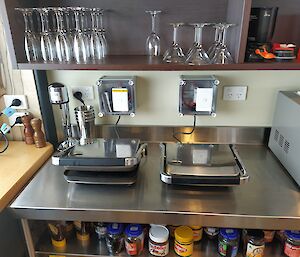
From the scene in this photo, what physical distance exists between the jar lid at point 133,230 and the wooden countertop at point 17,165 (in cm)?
50

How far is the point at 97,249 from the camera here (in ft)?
4.03

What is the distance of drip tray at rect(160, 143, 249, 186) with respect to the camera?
1.09m

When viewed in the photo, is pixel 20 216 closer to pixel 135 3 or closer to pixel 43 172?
pixel 43 172

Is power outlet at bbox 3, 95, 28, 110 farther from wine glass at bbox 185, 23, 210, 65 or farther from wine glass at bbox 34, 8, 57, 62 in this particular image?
wine glass at bbox 185, 23, 210, 65

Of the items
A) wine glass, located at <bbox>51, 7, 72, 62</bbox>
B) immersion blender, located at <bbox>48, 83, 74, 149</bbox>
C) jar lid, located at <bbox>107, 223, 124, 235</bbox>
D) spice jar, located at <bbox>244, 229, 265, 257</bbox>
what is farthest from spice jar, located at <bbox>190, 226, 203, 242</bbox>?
wine glass, located at <bbox>51, 7, 72, 62</bbox>

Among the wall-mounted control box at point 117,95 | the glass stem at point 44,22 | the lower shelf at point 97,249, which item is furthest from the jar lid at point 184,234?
the glass stem at point 44,22

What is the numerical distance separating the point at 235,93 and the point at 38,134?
1.05 m

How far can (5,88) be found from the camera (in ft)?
4.60

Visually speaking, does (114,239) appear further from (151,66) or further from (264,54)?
(264,54)

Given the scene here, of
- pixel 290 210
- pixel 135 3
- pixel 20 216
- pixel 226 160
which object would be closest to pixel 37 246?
pixel 20 216

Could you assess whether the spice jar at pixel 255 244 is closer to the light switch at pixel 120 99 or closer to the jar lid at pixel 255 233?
the jar lid at pixel 255 233

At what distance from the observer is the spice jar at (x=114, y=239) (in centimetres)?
119

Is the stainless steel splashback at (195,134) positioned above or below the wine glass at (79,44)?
below

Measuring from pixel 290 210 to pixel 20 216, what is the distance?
1050 millimetres
